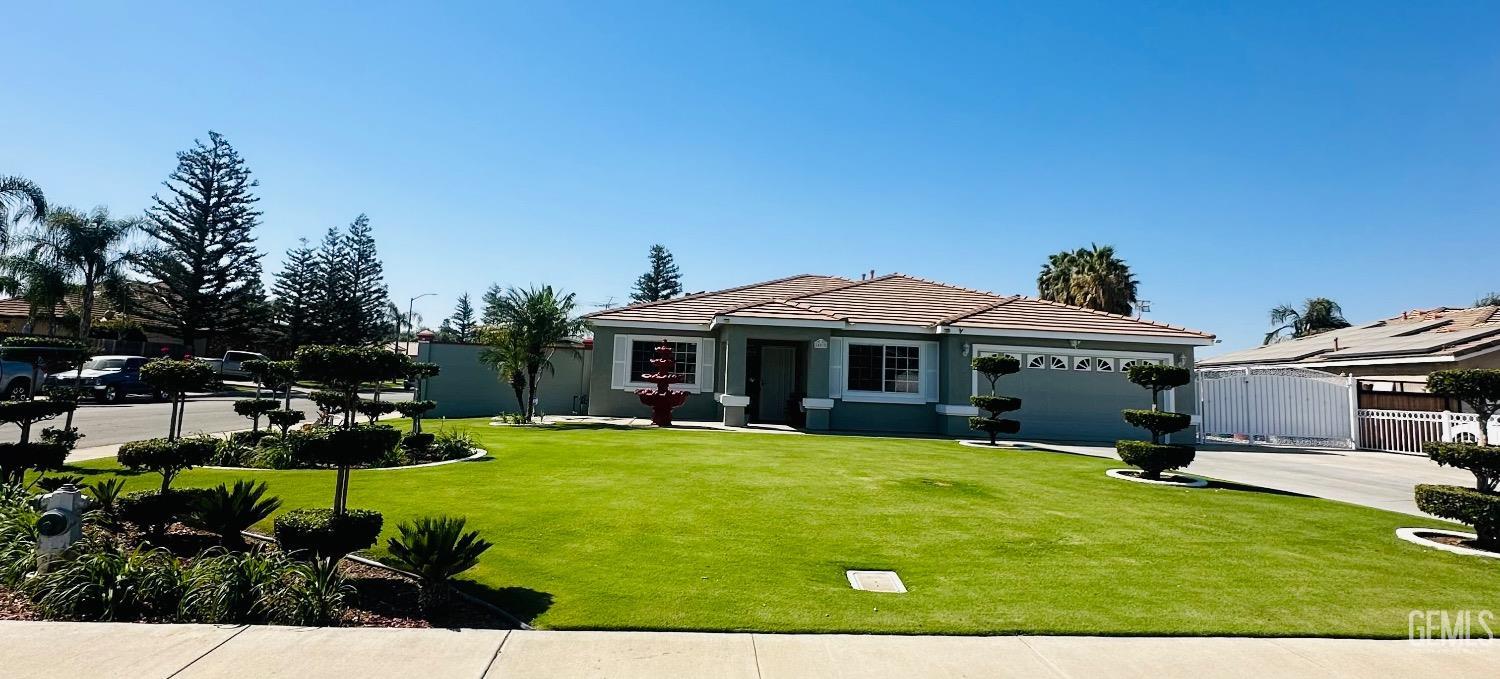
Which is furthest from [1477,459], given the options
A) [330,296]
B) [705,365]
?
[330,296]

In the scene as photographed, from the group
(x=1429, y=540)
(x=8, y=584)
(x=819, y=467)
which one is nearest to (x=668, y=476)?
(x=819, y=467)

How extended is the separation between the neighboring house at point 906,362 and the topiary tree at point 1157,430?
22.9ft

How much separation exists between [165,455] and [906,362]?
51.3ft

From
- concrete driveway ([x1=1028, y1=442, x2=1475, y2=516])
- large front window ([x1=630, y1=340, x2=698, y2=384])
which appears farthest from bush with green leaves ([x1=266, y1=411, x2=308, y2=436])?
concrete driveway ([x1=1028, y1=442, x2=1475, y2=516])

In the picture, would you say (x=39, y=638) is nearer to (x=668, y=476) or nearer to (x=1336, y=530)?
(x=668, y=476)

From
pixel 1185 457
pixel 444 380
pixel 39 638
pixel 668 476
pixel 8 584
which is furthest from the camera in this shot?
pixel 444 380

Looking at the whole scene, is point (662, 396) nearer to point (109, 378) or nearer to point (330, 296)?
point (109, 378)

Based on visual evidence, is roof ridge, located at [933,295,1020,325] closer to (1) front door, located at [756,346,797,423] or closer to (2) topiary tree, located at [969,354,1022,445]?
(2) topiary tree, located at [969,354,1022,445]

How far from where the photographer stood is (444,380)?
72.3ft

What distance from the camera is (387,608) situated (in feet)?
14.5

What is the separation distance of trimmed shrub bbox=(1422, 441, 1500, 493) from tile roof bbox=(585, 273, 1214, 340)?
1127cm

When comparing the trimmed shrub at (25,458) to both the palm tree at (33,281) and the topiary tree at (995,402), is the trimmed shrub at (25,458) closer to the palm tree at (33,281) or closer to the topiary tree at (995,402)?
the topiary tree at (995,402)

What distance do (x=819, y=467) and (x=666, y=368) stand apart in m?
7.99

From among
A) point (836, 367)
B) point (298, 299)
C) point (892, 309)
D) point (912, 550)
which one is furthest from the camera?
point (298, 299)
